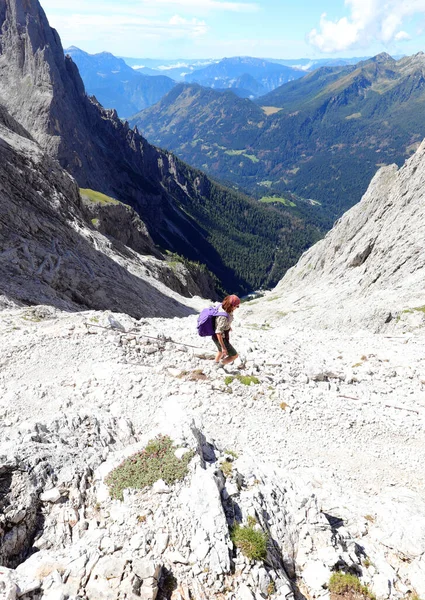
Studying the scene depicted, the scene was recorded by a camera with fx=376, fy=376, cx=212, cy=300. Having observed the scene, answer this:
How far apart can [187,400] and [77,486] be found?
18.8 feet

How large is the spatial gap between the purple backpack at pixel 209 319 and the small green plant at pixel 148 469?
608 centimetres

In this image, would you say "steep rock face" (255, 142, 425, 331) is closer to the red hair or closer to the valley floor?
the valley floor

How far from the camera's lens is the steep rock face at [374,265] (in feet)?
129

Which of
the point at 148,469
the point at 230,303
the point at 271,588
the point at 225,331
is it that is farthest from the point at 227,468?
the point at 230,303

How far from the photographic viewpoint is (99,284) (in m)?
39.6

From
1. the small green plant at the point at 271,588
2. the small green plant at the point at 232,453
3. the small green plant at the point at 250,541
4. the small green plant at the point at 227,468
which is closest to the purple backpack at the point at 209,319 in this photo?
the small green plant at the point at 232,453

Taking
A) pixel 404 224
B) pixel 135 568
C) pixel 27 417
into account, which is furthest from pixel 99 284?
pixel 404 224

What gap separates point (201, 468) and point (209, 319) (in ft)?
22.4

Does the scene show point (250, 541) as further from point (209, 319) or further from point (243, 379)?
point (209, 319)

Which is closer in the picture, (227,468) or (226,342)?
(227,468)

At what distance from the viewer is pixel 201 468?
10039mm

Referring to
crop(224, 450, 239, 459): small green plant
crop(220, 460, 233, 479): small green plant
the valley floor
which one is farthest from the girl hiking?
crop(220, 460, 233, 479): small green plant

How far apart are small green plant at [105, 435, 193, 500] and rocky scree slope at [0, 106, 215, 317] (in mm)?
19596

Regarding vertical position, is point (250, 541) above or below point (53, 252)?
below
